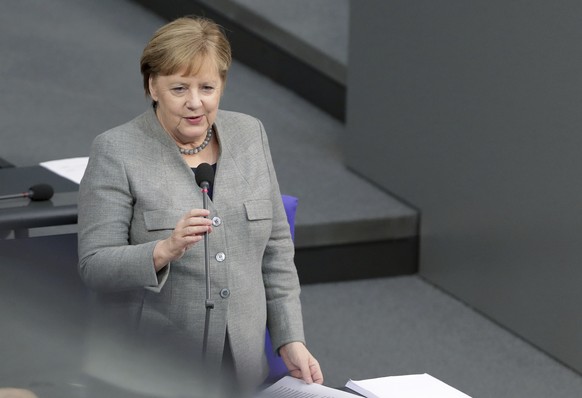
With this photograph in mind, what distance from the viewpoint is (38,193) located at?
9.02 ft

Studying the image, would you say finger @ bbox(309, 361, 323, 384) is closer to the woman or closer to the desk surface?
the woman

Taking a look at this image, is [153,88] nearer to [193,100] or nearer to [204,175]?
[193,100]

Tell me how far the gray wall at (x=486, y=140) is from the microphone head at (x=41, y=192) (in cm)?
167

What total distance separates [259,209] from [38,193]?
863mm

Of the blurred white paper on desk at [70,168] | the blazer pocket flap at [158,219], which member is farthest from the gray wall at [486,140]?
the blazer pocket flap at [158,219]

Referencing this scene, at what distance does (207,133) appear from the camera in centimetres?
212

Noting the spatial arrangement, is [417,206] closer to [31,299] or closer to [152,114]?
[152,114]

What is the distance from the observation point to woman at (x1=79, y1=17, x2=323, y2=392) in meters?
1.96

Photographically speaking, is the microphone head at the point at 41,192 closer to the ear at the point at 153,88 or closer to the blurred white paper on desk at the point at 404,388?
the ear at the point at 153,88

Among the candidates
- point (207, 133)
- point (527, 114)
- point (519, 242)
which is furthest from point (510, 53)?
point (207, 133)

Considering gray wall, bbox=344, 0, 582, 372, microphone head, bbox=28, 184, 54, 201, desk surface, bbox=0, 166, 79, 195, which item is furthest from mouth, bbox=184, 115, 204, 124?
gray wall, bbox=344, 0, 582, 372

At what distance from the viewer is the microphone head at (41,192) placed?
2748 millimetres

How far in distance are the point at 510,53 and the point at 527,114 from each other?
0.72ft

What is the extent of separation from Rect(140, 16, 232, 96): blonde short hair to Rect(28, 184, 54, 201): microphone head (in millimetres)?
854
